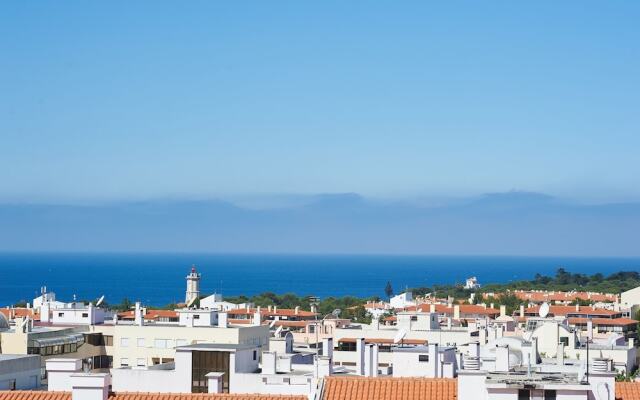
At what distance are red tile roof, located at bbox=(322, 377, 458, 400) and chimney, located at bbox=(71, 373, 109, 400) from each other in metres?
3.68

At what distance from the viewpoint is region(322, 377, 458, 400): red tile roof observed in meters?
22.8

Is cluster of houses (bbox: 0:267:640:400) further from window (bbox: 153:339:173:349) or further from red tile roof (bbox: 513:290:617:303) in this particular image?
red tile roof (bbox: 513:290:617:303)

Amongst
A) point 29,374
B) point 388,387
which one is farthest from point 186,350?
point 388,387

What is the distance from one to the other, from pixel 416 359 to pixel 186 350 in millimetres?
8220

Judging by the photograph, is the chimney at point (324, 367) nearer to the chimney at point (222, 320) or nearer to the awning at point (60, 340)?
the awning at point (60, 340)

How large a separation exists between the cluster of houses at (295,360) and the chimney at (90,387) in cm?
2

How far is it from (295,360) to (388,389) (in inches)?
795

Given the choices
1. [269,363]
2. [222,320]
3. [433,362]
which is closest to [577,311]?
[222,320]

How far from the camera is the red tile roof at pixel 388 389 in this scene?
74.9 ft

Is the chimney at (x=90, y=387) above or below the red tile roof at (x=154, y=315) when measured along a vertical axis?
below

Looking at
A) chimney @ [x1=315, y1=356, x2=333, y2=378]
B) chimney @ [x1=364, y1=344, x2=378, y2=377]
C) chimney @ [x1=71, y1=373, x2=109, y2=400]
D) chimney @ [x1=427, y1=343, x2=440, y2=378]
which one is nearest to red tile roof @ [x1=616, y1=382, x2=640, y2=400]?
chimney @ [x1=71, y1=373, x2=109, y2=400]

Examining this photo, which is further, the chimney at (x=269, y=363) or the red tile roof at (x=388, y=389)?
the chimney at (x=269, y=363)

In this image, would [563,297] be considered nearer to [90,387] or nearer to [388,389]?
[388,389]

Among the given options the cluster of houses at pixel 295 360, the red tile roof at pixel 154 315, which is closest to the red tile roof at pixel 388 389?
the cluster of houses at pixel 295 360
